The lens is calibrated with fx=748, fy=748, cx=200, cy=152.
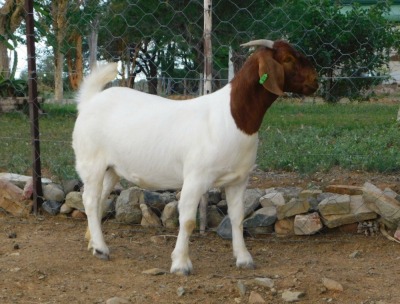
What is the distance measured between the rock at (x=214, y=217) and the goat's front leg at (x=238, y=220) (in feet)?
2.79

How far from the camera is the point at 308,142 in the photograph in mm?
7867

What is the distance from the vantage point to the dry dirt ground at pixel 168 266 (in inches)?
160

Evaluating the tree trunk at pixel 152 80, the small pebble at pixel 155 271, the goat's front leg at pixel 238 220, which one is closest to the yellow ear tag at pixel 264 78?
the goat's front leg at pixel 238 220

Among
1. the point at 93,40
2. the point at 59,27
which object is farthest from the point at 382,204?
the point at 59,27

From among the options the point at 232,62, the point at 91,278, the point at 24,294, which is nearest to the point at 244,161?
the point at 91,278

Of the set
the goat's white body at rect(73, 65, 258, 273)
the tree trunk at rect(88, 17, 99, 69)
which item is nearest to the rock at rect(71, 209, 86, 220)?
the goat's white body at rect(73, 65, 258, 273)

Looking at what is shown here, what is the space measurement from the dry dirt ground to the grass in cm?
69

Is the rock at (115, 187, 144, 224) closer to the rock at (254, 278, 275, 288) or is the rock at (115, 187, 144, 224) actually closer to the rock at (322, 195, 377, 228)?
the rock at (322, 195, 377, 228)

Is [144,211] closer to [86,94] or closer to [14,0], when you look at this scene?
[86,94]

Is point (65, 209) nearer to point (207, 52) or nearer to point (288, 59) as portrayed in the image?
point (207, 52)

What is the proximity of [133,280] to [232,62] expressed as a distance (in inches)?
102

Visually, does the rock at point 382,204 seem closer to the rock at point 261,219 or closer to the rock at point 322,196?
the rock at point 322,196

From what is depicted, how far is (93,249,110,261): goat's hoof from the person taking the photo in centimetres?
495

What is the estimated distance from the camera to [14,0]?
888 cm
